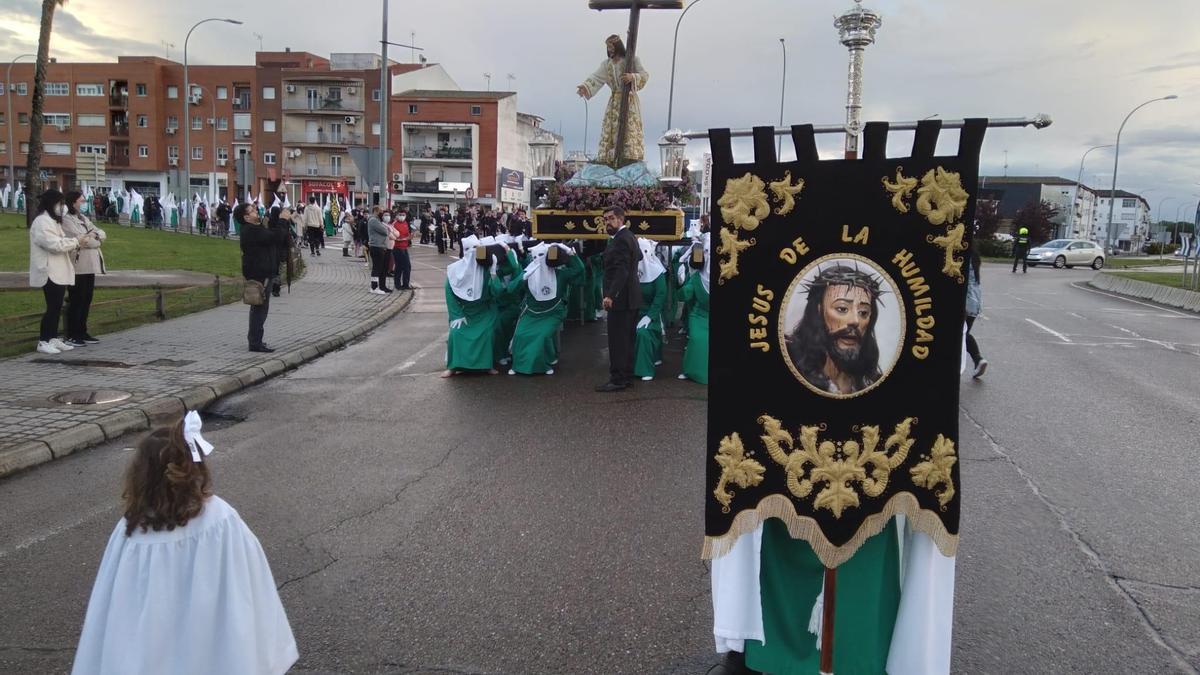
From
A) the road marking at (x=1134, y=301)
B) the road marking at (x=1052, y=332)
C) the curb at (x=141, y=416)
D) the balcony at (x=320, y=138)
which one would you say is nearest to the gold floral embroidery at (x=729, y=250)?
the curb at (x=141, y=416)

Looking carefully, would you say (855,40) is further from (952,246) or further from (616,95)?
(616,95)

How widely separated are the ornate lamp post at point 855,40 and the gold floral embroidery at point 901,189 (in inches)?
9.3

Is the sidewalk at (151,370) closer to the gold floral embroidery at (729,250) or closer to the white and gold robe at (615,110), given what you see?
the white and gold robe at (615,110)

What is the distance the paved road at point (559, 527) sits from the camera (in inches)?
152

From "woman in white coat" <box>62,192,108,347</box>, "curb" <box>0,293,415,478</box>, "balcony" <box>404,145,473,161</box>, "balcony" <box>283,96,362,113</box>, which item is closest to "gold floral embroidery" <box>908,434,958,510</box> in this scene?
"curb" <box>0,293,415,478</box>

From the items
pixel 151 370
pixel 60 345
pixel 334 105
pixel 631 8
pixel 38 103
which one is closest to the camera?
pixel 151 370

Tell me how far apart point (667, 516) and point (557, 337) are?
5.42 m

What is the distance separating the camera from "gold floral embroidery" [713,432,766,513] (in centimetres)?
319

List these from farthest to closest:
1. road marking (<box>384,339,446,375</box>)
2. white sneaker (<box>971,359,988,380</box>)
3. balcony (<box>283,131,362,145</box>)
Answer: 1. balcony (<box>283,131,362,145</box>)
2. road marking (<box>384,339,446,375</box>)
3. white sneaker (<box>971,359,988,380</box>)

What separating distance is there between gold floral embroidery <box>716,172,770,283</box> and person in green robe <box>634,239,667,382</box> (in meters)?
6.83

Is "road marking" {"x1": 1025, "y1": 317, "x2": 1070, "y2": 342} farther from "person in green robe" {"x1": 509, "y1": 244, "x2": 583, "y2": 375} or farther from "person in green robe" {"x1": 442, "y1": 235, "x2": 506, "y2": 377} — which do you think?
"person in green robe" {"x1": 442, "y1": 235, "x2": 506, "y2": 377}

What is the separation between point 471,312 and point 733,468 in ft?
24.5

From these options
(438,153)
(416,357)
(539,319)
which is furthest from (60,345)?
(438,153)

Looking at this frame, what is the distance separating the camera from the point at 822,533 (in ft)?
10.4
